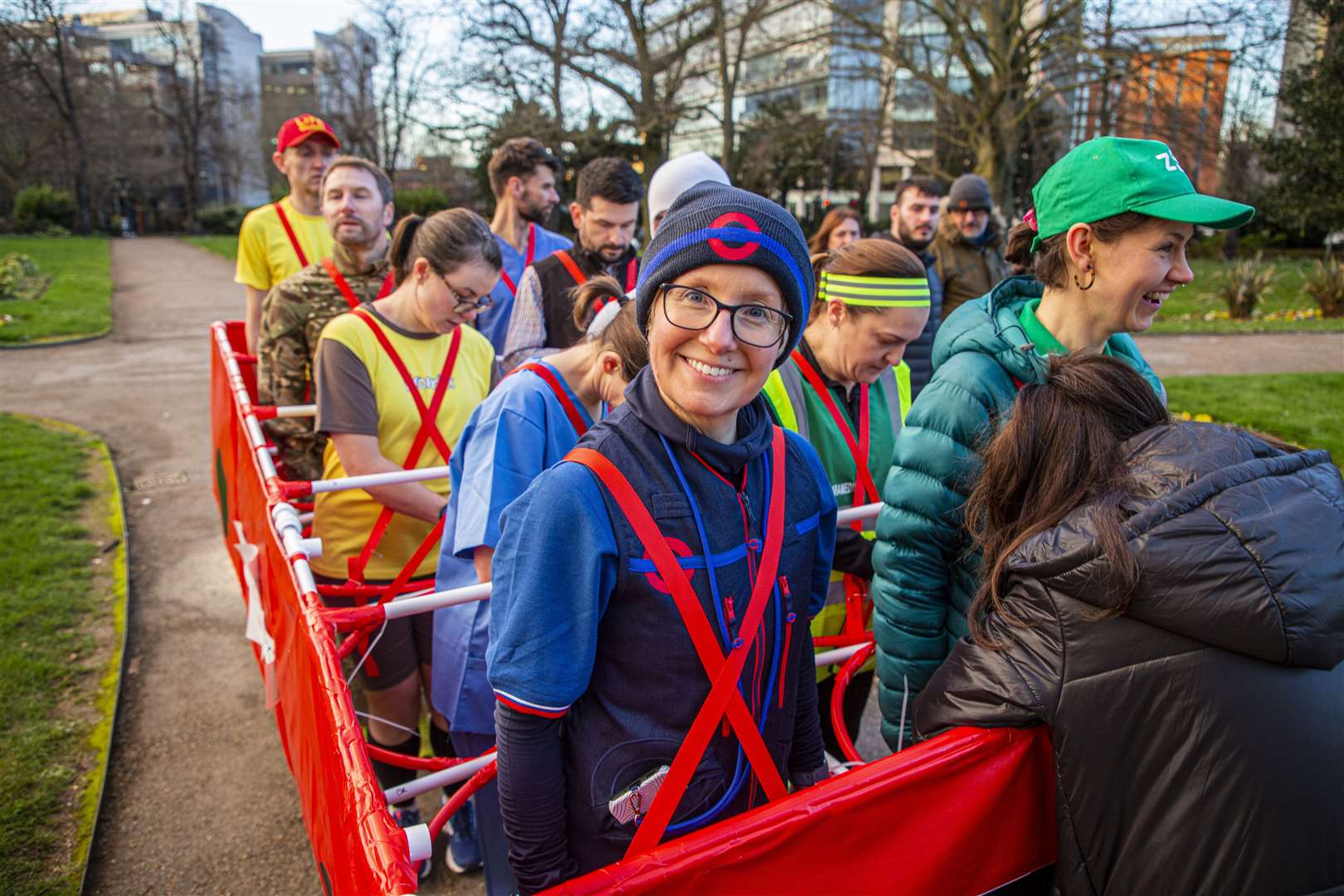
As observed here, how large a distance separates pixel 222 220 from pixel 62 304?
34245 millimetres

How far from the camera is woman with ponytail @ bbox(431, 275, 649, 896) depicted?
2.17 meters

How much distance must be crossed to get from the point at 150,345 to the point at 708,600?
14.7 meters

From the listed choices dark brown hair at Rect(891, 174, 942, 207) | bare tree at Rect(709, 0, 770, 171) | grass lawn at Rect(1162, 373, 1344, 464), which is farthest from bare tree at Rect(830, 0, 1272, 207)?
dark brown hair at Rect(891, 174, 942, 207)

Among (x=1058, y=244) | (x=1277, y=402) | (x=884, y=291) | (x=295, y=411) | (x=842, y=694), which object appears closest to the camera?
(x=1058, y=244)

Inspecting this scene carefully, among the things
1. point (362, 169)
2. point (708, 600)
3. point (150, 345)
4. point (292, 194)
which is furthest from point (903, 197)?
point (150, 345)

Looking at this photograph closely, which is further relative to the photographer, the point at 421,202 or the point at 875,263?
the point at 421,202

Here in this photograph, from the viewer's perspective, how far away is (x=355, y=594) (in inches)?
119

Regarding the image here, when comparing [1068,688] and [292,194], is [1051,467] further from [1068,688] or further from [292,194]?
[292,194]

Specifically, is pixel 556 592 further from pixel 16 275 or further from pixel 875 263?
pixel 16 275

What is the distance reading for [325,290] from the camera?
3.87 metres

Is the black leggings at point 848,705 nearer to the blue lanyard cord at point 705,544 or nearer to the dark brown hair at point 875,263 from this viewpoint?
the dark brown hair at point 875,263

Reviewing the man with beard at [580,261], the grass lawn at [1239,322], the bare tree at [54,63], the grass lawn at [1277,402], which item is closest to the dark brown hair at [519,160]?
the man with beard at [580,261]

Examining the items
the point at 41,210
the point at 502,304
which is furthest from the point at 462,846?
the point at 41,210

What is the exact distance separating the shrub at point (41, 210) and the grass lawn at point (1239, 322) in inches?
1705
